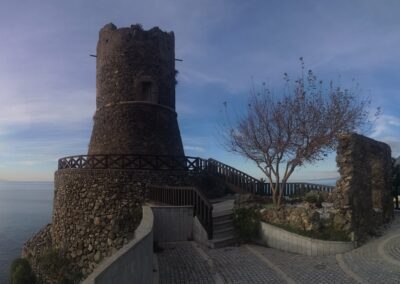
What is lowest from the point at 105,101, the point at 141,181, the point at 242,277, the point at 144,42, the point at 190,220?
the point at 242,277

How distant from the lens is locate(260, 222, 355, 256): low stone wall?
11031 millimetres

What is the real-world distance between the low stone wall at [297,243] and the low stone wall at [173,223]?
2678 mm

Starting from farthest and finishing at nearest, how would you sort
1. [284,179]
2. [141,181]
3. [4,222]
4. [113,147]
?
[4,222] → [113,147] → [141,181] → [284,179]

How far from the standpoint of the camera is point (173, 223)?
1298 cm

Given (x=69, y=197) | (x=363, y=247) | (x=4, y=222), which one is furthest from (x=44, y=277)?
(x=4, y=222)

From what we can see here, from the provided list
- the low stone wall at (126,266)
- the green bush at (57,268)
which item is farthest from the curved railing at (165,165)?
the low stone wall at (126,266)

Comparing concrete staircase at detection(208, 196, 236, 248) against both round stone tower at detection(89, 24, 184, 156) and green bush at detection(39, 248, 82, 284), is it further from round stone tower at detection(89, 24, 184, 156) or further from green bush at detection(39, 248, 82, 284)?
round stone tower at detection(89, 24, 184, 156)

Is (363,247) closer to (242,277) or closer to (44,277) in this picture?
(242,277)

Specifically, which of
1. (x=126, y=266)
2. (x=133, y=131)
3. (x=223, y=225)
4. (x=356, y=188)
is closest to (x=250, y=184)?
(x=223, y=225)

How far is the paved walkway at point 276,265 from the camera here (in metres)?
8.85

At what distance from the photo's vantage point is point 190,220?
43.3 ft

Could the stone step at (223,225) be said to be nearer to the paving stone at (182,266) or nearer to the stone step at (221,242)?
the stone step at (221,242)

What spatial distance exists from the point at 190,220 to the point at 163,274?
4.14m

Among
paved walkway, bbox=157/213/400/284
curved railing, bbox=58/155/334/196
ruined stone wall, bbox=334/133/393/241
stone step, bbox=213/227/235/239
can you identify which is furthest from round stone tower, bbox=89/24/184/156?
ruined stone wall, bbox=334/133/393/241
